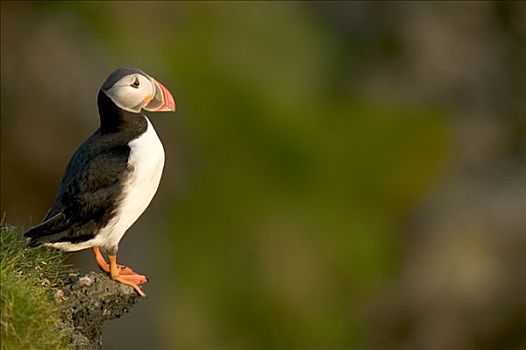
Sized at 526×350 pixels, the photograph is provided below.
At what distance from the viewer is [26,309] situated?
7559mm

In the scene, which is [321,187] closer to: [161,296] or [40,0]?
[161,296]

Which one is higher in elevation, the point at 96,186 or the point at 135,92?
the point at 135,92

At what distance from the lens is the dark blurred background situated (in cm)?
2178

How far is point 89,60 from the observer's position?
23.5 meters

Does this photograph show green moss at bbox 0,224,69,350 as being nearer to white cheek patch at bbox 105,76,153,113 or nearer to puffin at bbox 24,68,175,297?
puffin at bbox 24,68,175,297

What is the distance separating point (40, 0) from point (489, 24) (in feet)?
34.5

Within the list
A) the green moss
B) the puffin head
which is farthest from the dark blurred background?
the puffin head

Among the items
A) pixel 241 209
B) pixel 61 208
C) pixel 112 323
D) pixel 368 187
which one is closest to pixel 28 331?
pixel 61 208

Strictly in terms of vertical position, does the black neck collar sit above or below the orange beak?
below

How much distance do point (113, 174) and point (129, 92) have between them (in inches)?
21.9

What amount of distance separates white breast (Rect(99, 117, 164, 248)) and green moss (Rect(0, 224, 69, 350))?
57 centimetres

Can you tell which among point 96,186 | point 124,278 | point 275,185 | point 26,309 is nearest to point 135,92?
point 96,186

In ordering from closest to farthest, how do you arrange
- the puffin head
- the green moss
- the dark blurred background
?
the green moss, the puffin head, the dark blurred background

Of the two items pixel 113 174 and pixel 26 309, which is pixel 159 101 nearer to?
pixel 113 174
